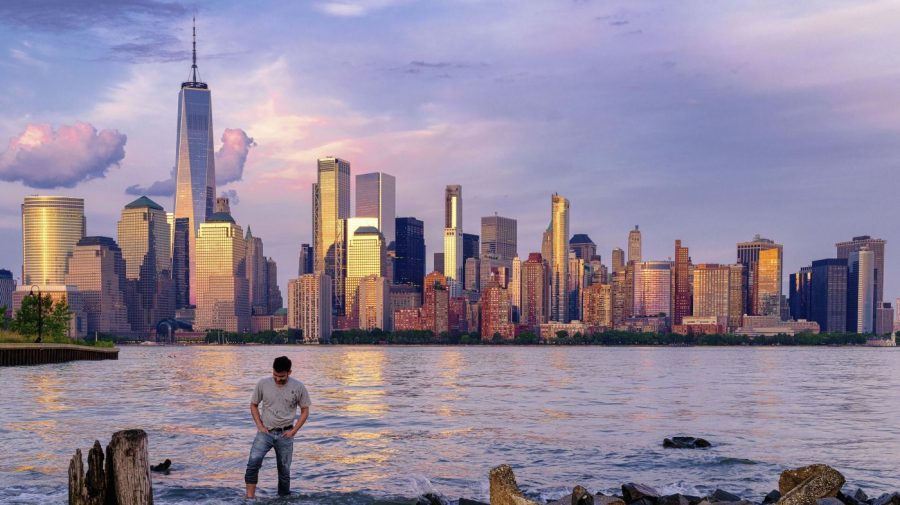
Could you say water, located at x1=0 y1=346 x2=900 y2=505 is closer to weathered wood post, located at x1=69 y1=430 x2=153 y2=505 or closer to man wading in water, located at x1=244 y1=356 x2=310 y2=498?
man wading in water, located at x1=244 y1=356 x2=310 y2=498

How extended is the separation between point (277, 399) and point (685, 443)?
18.3m

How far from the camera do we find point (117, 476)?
1355 cm

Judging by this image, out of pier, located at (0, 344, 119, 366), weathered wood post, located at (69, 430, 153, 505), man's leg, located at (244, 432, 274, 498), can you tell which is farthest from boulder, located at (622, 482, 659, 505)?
pier, located at (0, 344, 119, 366)

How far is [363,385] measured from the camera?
237 ft

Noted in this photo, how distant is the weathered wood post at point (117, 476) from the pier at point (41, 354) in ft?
292

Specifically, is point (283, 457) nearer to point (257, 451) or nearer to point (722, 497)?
point (257, 451)

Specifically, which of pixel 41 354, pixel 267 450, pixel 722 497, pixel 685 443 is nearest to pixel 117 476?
pixel 267 450

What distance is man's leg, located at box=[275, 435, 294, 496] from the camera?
18188mm

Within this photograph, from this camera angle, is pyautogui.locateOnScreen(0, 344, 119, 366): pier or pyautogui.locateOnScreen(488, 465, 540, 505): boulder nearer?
pyautogui.locateOnScreen(488, 465, 540, 505): boulder

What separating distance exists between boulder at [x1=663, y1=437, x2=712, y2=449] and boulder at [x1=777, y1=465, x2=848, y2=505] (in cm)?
1261

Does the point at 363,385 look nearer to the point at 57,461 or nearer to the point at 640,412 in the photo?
the point at 640,412

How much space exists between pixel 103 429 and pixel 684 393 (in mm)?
41471

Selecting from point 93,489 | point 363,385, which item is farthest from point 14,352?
point 93,489

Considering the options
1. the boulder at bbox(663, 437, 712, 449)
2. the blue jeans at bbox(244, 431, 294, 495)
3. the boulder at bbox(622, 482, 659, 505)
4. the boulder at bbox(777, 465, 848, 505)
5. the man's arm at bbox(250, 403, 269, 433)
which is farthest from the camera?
the boulder at bbox(663, 437, 712, 449)
